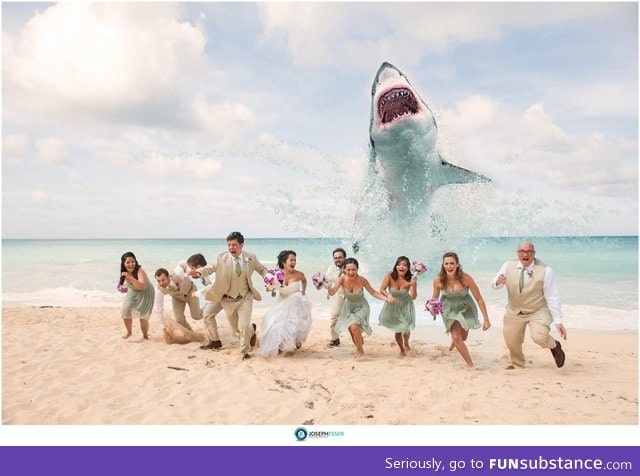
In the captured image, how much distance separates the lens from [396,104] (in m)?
10.8

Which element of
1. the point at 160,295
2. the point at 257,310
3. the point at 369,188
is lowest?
the point at 257,310

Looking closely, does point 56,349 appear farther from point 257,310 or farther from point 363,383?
point 257,310

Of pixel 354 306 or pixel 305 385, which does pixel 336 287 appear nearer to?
pixel 354 306

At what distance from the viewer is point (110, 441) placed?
13.2 ft

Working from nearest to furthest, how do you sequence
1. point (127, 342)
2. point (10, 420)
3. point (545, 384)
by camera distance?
point (10, 420)
point (545, 384)
point (127, 342)

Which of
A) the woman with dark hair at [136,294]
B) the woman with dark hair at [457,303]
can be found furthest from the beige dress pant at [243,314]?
the woman with dark hair at [457,303]

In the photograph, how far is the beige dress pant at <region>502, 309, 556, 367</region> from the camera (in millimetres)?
6027

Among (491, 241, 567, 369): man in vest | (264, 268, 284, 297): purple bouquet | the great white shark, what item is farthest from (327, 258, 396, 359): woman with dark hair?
the great white shark

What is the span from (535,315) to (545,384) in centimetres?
95

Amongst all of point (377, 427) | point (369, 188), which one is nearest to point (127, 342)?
point (377, 427)

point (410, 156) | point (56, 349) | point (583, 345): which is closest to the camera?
point (56, 349)

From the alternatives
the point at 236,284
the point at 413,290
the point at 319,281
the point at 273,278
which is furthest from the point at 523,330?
the point at 236,284

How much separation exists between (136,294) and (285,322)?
3.01 meters

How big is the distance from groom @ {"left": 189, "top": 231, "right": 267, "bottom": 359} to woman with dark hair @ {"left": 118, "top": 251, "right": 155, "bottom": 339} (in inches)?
54.2
